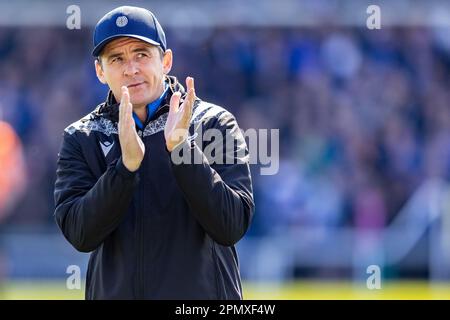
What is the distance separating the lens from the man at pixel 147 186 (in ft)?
11.7

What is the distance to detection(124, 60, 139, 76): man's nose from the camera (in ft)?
12.5

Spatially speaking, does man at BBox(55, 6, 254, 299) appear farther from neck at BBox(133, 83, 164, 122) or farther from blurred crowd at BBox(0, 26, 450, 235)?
blurred crowd at BBox(0, 26, 450, 235)

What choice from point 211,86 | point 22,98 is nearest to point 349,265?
point 211,86

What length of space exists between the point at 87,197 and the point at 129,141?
0.86 feet

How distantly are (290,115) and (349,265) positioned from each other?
85.4 inches

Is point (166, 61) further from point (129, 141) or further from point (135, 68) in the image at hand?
point (129, 141)

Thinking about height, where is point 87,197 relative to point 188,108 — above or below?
below

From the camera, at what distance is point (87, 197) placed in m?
3.64
